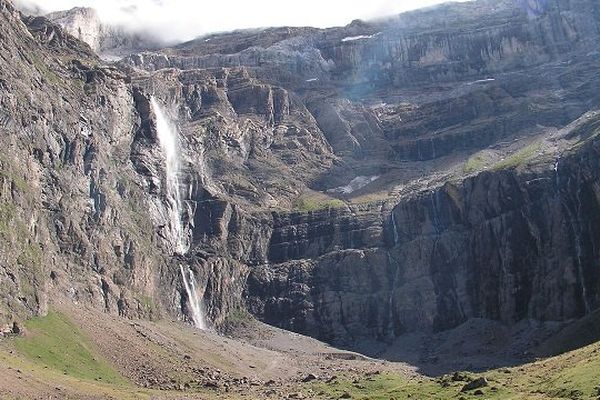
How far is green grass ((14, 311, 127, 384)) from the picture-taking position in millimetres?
167250

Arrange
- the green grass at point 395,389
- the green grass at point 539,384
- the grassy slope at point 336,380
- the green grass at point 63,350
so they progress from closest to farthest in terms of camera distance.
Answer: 1. the green grass at point 539,384
2. the grassy slope at point 336,380
3. the green grass at point 395,389
4. the green grass at point 63,350

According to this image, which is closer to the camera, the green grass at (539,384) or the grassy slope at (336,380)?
the green grass at (539,384)

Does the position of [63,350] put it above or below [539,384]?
below

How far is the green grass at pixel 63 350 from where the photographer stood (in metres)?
167

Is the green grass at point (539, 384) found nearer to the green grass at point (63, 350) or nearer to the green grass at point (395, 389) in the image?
the green grass at point (395, 389)

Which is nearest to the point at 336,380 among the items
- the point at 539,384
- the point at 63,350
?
the point at 63,350

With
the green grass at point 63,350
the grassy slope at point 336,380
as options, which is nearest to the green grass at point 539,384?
the grassy slope at point 336,380

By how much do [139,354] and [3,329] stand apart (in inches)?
1304

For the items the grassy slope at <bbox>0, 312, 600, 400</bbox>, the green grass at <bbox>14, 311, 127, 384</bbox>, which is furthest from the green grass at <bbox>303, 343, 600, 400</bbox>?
the green grass at <bbox>14, 311, 127, 384</bbox>

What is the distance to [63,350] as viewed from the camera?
17462 cm

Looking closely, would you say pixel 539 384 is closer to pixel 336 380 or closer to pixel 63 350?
pixel 336 380

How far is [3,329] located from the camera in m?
170

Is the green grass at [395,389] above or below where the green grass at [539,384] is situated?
below

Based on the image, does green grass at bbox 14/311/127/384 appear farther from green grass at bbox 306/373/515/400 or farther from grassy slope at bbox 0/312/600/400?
green grass at bbox 306/373/515/400
